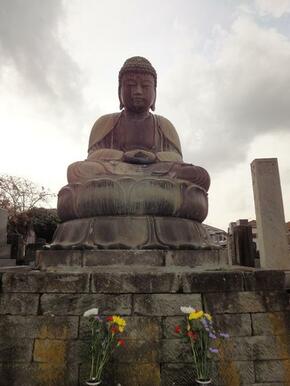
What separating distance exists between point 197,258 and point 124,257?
94 centimetres

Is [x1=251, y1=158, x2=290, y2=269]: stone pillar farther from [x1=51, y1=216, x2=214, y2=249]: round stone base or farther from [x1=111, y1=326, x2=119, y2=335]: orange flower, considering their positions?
[x1=111, y1=326, x2=119, y2=335]: orange flower

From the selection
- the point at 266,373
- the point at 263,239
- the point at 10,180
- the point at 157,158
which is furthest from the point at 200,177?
the point at 10,180

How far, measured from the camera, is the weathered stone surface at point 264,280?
10.4 ft

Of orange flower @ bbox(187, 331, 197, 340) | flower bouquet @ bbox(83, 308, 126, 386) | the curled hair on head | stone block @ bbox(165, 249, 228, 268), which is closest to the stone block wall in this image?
flower bouquet @ bbox(83, 308, 126, 386)

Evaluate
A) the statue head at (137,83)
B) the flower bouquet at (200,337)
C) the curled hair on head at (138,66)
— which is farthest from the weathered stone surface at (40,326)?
the curled hair on head at (138,66)

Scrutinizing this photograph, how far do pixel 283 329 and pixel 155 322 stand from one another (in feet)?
4.39

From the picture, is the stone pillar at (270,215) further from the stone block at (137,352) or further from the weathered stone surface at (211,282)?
the stone block at (137,352)

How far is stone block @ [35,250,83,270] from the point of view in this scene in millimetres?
3672

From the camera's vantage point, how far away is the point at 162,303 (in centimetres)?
304

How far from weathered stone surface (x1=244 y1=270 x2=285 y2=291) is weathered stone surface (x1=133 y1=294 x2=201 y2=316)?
580 mm

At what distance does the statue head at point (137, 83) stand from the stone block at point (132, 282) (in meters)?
3.54

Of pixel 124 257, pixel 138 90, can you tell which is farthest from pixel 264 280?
pixel 138 90

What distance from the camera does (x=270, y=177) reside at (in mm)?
7949

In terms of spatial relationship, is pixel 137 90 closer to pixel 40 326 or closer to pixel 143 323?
pixel 143 323
